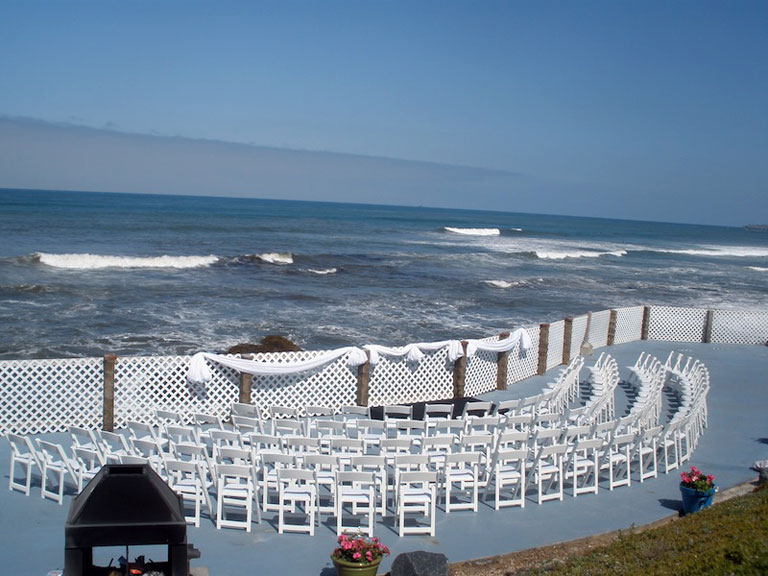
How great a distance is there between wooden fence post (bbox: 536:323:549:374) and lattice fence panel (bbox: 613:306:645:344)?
4555 millimetres

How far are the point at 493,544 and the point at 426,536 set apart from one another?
2.22ft

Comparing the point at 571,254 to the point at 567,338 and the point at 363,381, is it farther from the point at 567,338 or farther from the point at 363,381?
the point at 363,381

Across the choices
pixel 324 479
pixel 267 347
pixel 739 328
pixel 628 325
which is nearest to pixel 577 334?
pixel 628 325

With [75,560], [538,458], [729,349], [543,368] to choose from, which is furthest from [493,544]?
[729,349]

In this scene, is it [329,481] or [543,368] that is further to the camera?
[543,368]

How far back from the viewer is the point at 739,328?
21.2 metres

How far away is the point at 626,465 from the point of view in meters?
9.84

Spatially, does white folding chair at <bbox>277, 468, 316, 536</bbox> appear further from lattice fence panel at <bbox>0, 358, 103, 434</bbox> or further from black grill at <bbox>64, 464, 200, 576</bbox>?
lattice fence panel at <bbox>0, 358, 103, 434</bbox>

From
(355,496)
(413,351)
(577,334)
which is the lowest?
(355,496)

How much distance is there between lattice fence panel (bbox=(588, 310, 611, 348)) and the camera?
61.6 ft

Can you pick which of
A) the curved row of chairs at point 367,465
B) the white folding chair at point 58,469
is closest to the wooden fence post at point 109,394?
the curved row of chairs at point 367,465

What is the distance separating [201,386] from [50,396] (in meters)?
2.18

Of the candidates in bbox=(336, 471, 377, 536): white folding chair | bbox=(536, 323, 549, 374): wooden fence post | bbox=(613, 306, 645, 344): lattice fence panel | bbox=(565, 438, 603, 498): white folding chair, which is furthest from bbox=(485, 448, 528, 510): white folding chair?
bbox=(613, 306, 645, 344): lattice fence panel

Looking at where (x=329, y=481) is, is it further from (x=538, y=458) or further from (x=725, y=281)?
(x=725, y=281)
